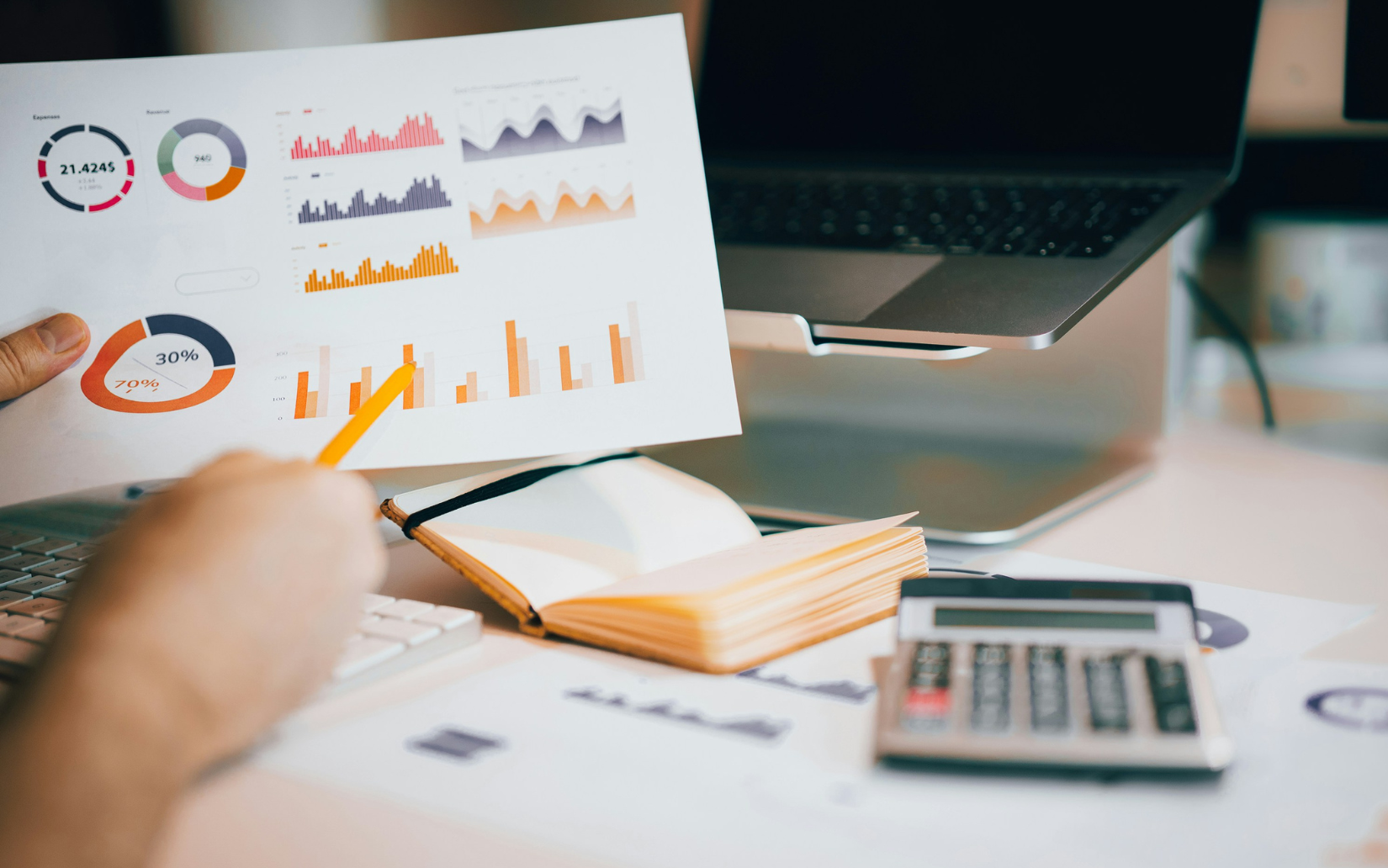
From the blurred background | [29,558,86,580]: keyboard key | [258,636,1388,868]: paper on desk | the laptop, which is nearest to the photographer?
[258,636,1388,868]: paper on desk

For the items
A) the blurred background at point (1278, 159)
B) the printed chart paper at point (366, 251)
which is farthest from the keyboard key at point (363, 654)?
the blurred background at point (1278, 159)

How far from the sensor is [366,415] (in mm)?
485

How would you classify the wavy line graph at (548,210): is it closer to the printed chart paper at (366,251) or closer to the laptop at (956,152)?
the printed chart paper at (366,251)

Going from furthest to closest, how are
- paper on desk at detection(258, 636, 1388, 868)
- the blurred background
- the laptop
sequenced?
1. the blurred background
2. the laptop
3. paper on desk at detection(258, 636, 1388, 868)

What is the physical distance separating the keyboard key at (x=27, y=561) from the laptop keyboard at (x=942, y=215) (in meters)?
0.49

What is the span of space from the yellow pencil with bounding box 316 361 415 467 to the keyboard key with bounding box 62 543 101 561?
0.52 ft

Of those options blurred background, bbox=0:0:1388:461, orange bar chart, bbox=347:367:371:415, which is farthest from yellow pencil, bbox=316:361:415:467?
blurred background, bbox=0:0:1388:461

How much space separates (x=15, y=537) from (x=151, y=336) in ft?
0.48

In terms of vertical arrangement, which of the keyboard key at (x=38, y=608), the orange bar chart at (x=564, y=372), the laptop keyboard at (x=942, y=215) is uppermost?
the laptop keyboard at (x=942, y=215)

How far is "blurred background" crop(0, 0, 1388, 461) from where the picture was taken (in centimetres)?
76

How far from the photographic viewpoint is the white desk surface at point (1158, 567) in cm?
34

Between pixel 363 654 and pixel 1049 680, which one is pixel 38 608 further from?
pixel 1049 680

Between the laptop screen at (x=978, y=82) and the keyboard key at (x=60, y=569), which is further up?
the laptop screen at (x=978, y=82)

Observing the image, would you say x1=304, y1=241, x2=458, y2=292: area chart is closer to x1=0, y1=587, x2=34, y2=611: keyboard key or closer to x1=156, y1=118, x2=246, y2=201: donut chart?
x1=156, y1=118, x2=246, y2=201: donut chart
